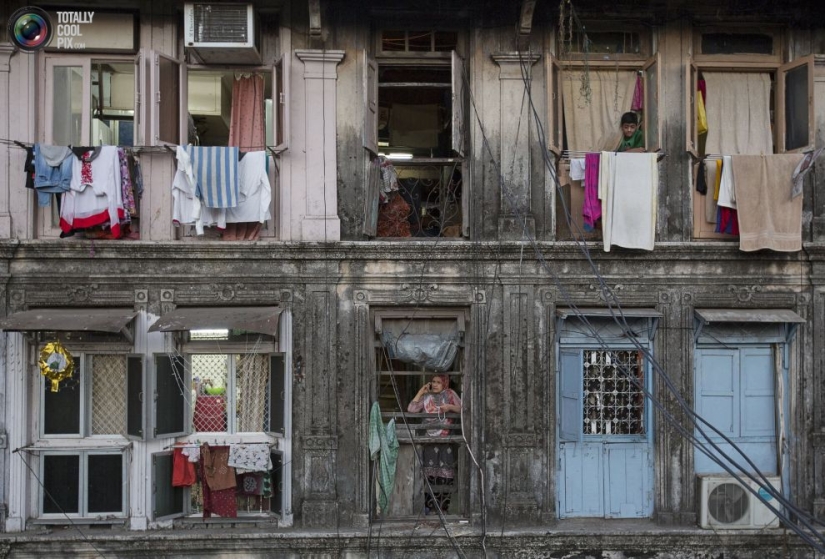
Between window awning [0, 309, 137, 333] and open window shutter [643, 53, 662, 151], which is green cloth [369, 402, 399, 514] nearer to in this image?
window awning [0, 309, 137, 333]

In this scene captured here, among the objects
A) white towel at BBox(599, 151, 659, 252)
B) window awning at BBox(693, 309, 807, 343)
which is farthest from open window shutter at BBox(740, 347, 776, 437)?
white towel at BBox(599, 151, 659, 252)

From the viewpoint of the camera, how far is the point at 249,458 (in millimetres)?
8617

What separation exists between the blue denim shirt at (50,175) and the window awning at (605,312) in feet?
20.5

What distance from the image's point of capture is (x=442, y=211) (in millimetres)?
9195

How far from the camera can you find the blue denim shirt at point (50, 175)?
8266 mm

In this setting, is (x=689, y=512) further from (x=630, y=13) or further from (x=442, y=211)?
(x=630, y=13)

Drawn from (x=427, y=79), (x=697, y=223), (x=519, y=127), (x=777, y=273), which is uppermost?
(x=427, y=79)

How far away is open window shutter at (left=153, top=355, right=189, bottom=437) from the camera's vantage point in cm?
843

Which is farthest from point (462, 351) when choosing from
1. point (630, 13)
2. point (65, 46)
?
point (65, 46)

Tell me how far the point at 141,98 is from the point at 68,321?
285 centimetres

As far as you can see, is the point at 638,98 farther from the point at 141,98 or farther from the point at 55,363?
the point at 55,363

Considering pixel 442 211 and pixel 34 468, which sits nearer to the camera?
pixel 34 468

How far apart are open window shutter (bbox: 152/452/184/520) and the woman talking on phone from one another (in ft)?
10.2

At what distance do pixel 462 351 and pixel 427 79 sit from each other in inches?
145
